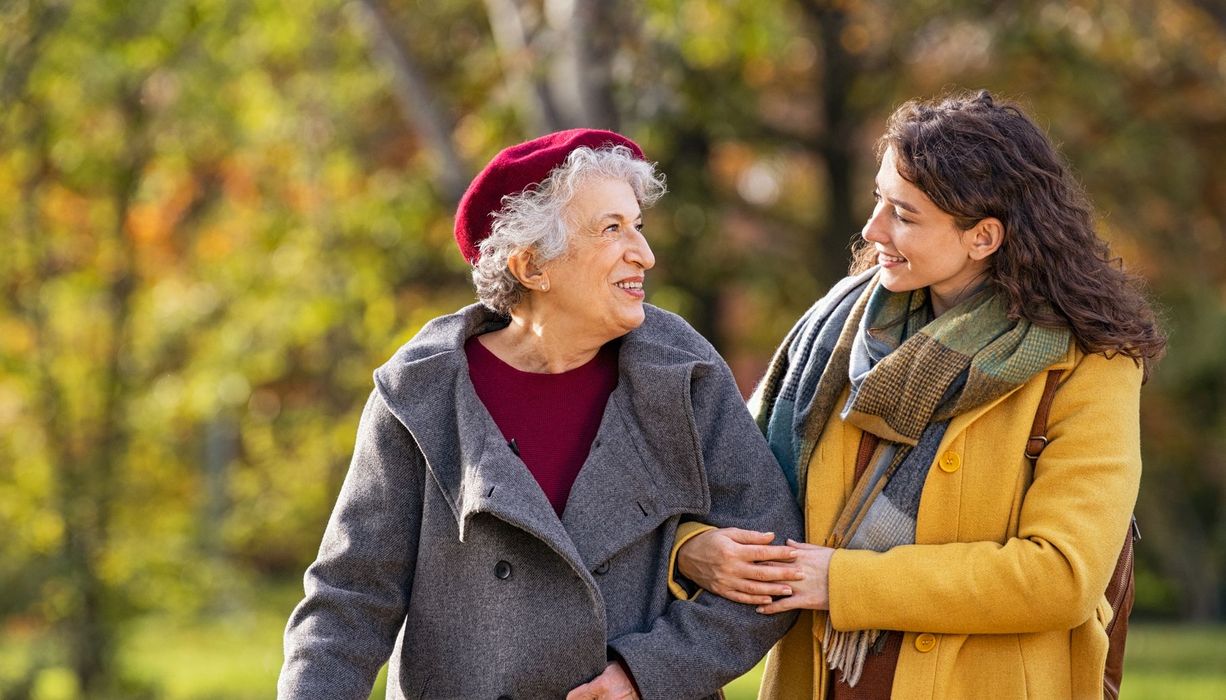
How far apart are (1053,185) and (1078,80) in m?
7.52

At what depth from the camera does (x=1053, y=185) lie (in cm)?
267

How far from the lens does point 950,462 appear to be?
8.69ft

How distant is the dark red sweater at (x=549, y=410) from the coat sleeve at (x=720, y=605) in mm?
217

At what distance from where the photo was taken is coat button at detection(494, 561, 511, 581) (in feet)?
8.93

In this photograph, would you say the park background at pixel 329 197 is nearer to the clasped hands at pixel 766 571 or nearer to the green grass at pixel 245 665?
the green grass at pixel 245 665

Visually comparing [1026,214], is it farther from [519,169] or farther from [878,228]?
[519,169]

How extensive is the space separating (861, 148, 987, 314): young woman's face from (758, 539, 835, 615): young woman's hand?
0.55 meters

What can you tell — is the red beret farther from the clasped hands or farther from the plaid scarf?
the clasped hands

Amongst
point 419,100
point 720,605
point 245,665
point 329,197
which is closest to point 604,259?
point 720,605

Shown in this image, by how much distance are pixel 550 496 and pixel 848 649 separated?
0.65m

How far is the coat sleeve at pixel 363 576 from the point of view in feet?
9.07

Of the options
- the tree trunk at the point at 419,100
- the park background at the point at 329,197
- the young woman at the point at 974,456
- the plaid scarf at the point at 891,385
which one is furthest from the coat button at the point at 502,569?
the tree trunk at the point at 419,100

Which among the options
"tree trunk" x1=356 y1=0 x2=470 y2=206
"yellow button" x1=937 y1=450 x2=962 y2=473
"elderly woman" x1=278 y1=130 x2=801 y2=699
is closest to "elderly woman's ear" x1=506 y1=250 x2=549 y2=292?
"elderly woman" x1=278 y1=130 x2=801 y2=699

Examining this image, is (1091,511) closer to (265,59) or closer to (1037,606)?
(1037,606)
